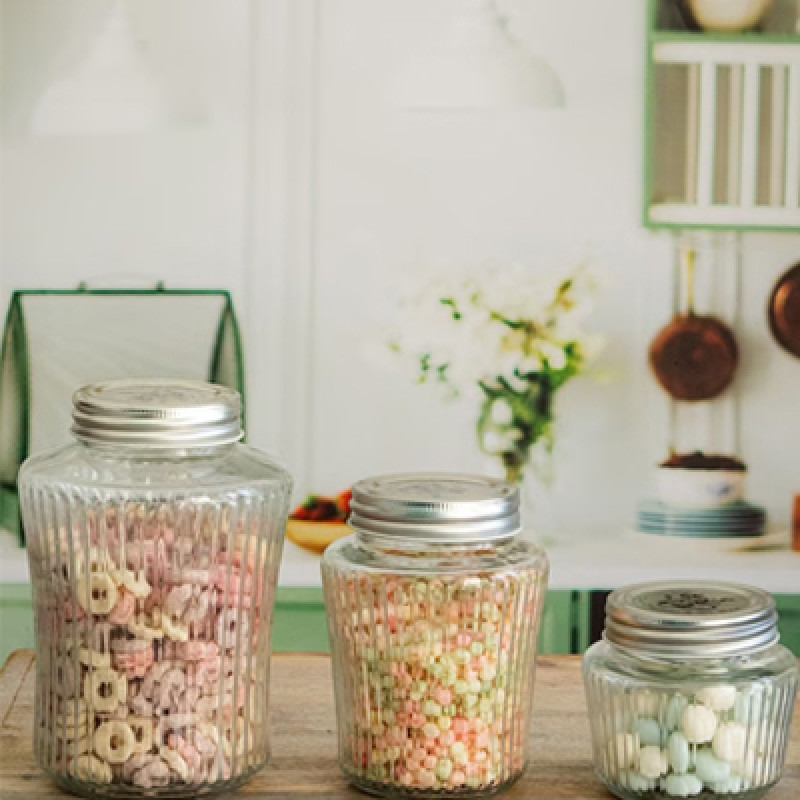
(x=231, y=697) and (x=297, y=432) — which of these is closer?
(x=231, y=697)

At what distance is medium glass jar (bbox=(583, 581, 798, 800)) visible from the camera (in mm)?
975

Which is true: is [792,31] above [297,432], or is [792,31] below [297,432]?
above

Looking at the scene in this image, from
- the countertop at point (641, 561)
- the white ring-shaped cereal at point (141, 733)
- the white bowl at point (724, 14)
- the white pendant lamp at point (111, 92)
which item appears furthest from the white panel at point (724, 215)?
the white ring-shaped cereal at point (141, 733)

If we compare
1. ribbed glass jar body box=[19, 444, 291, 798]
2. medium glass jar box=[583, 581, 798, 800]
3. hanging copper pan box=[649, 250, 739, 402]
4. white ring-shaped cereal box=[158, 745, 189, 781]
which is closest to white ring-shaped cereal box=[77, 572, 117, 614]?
ribbed glass jar body box=[19, 444, 291, 798]

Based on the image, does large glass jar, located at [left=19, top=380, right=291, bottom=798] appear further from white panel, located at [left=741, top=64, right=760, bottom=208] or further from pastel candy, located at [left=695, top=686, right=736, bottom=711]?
white panel, located at [left=741, top=64, right=760, bottom=208]

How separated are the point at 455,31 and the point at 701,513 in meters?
1.06

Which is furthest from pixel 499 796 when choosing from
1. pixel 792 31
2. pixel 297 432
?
pixel 792 31

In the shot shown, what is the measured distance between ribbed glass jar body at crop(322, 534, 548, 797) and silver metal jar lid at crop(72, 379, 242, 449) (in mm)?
130

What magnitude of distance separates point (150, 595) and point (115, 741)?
11 centimetres

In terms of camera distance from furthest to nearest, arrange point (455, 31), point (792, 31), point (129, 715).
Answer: point (792, 31)
point (455, 31)
point (129, 715)

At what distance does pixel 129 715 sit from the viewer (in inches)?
38.6

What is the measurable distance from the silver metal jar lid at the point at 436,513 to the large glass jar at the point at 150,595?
0.22 feet

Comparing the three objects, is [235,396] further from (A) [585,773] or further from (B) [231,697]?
(A) [585,773]

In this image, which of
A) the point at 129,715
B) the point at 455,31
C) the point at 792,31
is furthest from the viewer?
the point at 792,31
